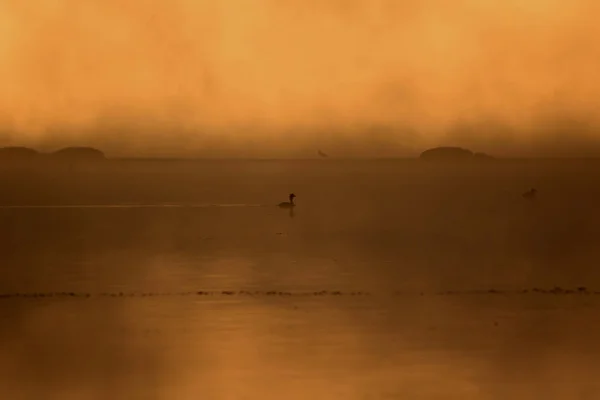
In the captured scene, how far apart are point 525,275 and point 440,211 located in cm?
16

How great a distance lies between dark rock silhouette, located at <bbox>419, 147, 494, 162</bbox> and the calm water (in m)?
0.02

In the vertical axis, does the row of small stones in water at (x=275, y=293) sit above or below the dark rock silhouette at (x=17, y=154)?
below

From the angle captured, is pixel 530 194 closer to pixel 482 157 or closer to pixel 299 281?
pixel 482 157

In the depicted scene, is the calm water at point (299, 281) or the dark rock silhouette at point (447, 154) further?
the dark rock silhouette at point (447, 154)

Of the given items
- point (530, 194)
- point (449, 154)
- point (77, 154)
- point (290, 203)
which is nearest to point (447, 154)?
point (449, 154)

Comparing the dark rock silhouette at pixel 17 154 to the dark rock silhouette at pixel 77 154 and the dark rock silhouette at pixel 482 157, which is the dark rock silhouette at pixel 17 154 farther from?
the dark rock silhouette at pixel 482 157

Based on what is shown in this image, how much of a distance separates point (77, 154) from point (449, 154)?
Answer: 1.87ft

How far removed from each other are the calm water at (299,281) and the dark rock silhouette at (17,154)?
0.07 feet

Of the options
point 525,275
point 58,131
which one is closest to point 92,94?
point 58,131

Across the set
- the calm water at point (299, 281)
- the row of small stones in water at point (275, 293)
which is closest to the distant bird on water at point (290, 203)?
the calm water at point (299, 281)

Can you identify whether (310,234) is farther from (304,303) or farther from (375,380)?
(375,380)

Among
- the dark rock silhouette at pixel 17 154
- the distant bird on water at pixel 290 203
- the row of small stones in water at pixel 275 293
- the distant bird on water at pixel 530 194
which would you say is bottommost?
the row of small stones in water at pixel 275 293

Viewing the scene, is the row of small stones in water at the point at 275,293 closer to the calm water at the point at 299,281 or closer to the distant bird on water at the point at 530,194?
the calm water at the point at 299,281

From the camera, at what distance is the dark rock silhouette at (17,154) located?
0.92 metres
